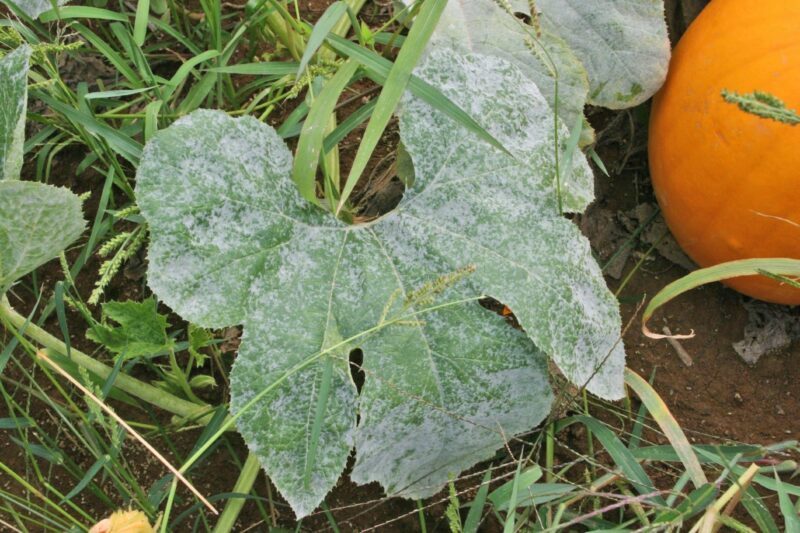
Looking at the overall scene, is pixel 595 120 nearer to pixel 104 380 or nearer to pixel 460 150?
pixel 460 150

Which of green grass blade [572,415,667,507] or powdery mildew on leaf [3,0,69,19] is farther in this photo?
powdery mildew on leaf [3,0,69,19]

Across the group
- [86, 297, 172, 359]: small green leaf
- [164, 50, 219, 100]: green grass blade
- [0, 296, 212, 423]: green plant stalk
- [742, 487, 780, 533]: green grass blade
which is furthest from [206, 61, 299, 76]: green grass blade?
[742, 487, 780, 533]: green grass blade

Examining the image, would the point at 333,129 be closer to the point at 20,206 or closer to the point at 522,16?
the point at 522,16

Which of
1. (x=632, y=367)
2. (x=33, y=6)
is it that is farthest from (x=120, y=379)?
(x=632, y=367)

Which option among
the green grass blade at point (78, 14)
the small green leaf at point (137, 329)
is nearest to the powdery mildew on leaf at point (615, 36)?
the green grass blade at point (78, 14)

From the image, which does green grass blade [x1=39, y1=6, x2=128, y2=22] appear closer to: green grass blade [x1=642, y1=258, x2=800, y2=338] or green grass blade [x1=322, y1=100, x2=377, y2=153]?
green grass blade [x1=322, y1=100, x2=377, y2=153]

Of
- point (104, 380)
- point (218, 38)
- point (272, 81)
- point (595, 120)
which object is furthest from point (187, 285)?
point (595, 120)
